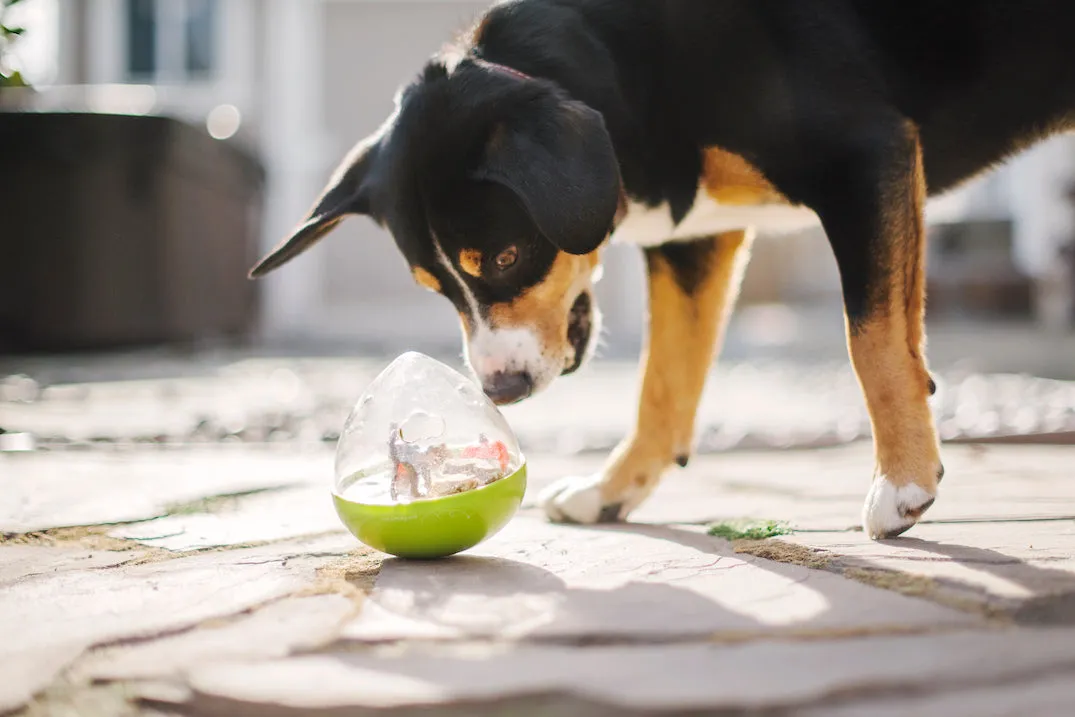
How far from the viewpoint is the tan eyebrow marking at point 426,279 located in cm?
206

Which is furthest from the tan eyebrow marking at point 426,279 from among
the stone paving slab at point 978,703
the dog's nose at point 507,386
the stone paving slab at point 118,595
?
the stone paving slab at point 978,703

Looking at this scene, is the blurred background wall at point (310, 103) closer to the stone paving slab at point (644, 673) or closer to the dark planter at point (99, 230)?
the dark planter at point (99, 230)

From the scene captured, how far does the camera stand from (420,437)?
63.4 inches

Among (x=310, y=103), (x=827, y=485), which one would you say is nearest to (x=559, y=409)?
(x=827, y=485)

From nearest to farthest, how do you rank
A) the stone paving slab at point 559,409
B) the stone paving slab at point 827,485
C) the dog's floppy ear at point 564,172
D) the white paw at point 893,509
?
the white paw at point 893,509
the dog's floppy ear at point 564,172
the stone paving slab at point 827,485
the stone paving slab at point 559,409

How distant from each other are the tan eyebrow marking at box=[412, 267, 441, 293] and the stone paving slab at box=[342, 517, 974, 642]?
655 mm

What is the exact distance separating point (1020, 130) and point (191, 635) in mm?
1722

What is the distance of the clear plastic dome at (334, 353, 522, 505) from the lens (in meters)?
1.58

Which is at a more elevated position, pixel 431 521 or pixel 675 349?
pixel 675 349

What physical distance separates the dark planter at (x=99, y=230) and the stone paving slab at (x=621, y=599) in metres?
6.32

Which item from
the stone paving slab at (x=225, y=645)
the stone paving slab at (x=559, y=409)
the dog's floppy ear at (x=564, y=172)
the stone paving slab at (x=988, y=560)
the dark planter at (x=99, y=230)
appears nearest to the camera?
the stone paving slab at (x=225, y=645)

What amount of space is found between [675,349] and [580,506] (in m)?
0.43

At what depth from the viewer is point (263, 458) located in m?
2.86

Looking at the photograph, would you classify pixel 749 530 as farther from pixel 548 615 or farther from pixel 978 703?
pixel 978 703
